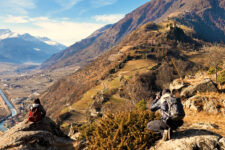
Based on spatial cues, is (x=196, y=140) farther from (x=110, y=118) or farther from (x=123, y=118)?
(x=110, y=118)

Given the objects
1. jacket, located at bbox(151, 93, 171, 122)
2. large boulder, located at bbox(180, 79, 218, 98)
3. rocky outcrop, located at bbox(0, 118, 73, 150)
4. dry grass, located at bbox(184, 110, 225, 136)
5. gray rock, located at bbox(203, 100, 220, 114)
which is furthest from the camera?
large boulder, located at bbox(180, 79, 218, 98)

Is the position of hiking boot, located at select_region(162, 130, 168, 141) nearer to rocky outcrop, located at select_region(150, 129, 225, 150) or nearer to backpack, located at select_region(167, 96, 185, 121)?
rocky outcrop, located at select_region(150, 129, 225, 150)

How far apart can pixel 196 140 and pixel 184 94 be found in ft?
52.0

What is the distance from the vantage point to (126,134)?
993 cm

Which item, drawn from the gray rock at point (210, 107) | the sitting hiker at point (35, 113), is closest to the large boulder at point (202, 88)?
the gray rock at point (210, 107)

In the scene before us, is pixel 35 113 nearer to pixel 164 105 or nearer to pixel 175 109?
pixel 164 105

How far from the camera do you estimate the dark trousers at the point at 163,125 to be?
859 centimetres

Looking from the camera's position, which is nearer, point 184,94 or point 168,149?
point 168,149

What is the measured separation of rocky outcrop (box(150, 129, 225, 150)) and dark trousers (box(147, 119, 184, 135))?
77 centimetres

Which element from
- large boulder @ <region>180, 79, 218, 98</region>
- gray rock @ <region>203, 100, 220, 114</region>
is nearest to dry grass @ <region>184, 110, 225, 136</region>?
gray rock @ <region>203, 100, 220, 114</region>

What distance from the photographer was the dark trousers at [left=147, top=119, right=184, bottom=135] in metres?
8.59

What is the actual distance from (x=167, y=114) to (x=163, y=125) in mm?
1013

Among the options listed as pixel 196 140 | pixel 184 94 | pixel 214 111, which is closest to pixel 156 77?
pixel 184 94

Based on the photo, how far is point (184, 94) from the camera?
23.7 meters
